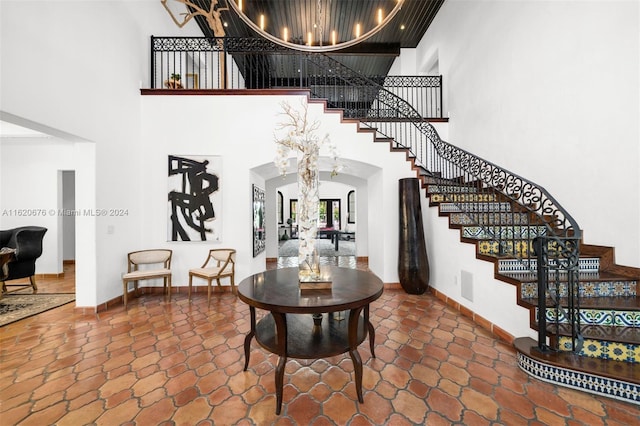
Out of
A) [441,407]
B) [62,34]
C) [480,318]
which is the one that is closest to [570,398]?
[441,407]

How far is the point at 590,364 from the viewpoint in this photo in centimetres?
208

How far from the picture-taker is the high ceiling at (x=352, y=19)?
6184mm

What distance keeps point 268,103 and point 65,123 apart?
111 inches

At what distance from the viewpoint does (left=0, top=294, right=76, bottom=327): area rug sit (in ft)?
11.9

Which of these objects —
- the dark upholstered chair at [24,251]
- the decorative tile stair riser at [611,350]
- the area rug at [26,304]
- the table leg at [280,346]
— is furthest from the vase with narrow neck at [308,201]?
the dark upholstered chair at [24,251]

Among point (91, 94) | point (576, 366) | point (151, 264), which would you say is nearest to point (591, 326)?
point (576, 366)

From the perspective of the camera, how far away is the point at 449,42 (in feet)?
19.4

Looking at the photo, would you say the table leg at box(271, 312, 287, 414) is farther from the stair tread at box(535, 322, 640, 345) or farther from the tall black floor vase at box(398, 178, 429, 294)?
the tall black floor vase at box(398, 178, 429, 294)

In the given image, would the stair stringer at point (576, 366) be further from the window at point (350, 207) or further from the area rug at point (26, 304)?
the window at point (350, 207)

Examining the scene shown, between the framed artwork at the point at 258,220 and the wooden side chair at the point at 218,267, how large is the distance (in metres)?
0.58

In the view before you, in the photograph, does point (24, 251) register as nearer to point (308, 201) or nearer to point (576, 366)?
point (308, 201)

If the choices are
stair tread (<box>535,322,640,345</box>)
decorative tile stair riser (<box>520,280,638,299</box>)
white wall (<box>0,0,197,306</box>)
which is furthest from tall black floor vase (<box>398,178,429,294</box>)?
white wall (<box>0,0,197,306</box>)

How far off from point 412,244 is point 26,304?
599 cm

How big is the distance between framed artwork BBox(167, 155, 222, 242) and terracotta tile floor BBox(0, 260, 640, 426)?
68.6 inches
